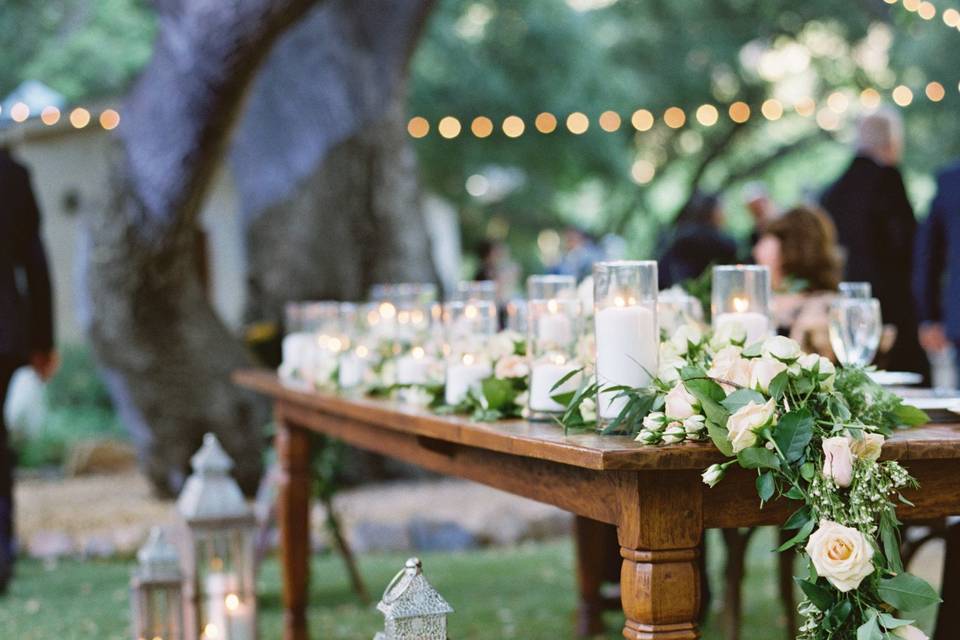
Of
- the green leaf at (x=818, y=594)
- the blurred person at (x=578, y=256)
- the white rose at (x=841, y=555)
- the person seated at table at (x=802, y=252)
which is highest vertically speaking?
the blurred person at (x=578, y=256)

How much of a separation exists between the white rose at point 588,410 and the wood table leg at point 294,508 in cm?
255

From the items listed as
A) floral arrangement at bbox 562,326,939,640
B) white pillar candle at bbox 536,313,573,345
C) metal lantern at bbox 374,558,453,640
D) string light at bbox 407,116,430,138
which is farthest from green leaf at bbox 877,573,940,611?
string light at bbox 407,116,430,138

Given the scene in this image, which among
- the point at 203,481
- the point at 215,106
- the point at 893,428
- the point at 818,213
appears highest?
the point at 215,106

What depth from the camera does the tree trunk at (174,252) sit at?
7.02 m

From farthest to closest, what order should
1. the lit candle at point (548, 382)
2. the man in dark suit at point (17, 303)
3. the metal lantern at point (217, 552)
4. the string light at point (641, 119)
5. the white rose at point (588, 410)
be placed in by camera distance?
the string light at point (641, 119) < the man in dark suit at point (17, 303) < the metal lantern at point (217, 552) < the lit candle at point (548, 382) < the white rose at point (588, 410)

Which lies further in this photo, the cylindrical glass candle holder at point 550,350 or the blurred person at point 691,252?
the blurred person at point 691,252

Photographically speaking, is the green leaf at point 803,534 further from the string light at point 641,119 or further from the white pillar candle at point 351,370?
the string light at point 641,119

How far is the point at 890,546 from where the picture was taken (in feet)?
7.66

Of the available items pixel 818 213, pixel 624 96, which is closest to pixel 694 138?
pixel 624 96

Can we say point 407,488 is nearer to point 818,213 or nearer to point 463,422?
point 818,213

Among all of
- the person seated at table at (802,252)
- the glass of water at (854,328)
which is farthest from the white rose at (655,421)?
the person seated at table at (802,252)

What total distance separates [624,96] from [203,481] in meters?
13.2

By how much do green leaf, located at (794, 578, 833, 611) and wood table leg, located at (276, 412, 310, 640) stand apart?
2.99 m

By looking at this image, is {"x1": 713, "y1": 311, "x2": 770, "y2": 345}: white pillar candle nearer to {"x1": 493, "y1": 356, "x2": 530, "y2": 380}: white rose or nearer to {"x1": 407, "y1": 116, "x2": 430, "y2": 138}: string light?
{"x1": 493, "y1": 356, "x2": 530, "y2": 380}: white rose
